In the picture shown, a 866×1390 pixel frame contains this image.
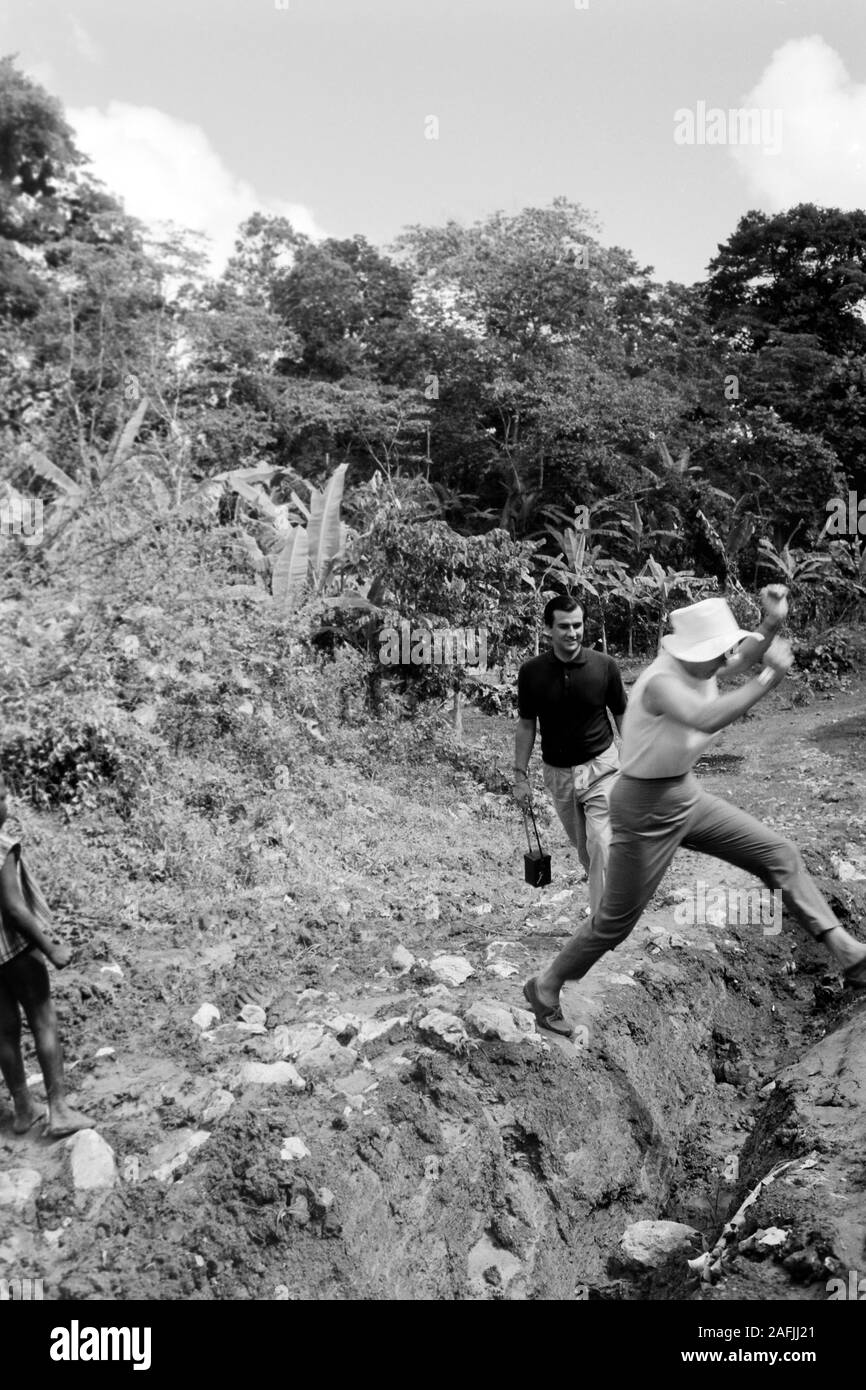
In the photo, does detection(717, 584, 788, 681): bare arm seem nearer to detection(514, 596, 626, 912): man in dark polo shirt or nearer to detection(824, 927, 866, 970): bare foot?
detection(824, 927, 866, 970): bare foot

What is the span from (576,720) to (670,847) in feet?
3.80

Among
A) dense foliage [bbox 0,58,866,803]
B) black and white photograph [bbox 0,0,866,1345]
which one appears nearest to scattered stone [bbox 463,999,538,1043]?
black and white photograph [bbox 0,0,866,1345]

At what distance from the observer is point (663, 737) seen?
11.9 feet

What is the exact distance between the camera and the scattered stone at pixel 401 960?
5356 mm

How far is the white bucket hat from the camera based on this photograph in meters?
3.57

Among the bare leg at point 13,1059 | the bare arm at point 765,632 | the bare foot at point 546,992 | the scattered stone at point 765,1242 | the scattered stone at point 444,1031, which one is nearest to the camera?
the scattered stone at point 765,1242

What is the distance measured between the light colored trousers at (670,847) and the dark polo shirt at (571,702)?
0.99 m

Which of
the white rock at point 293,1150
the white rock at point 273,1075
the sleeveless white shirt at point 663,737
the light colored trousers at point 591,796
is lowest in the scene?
the white rock at point 293,1150

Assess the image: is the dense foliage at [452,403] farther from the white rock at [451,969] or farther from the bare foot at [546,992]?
the bare foot at [546,992]

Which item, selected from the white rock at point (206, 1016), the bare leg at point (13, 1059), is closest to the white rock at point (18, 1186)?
the bare leg at point (13, 1059)

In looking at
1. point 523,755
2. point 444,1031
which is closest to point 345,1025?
point 444,1031
